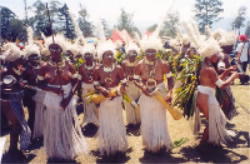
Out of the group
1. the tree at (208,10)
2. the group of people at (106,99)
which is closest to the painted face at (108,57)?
the group of people at (106,99)

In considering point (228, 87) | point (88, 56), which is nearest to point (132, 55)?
point (88, 56)

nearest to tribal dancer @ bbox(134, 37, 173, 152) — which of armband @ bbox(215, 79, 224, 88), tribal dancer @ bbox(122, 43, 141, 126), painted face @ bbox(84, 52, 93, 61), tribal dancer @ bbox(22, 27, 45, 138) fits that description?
armband @ bbox(215, 79, 224, 88)

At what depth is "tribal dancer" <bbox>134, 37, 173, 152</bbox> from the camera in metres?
4.08

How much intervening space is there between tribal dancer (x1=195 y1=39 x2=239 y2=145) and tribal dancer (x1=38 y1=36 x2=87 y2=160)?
2295 millimetres

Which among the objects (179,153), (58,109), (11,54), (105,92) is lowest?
(179,153)

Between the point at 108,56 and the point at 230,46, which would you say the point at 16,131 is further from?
the point at 230,46

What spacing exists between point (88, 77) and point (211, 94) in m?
3.03

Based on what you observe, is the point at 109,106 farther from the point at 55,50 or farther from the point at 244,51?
the point at 244,51

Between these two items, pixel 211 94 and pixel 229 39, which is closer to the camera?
pixel 211 94

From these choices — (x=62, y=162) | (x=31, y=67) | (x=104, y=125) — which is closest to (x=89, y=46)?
(x=31, y=67)

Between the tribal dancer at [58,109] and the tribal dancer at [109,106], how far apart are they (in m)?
0.50

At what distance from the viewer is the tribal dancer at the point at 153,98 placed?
4078 mm

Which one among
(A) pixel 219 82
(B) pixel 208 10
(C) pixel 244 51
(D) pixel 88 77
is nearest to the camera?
(A) pixel 219 82

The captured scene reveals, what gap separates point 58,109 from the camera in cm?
412
